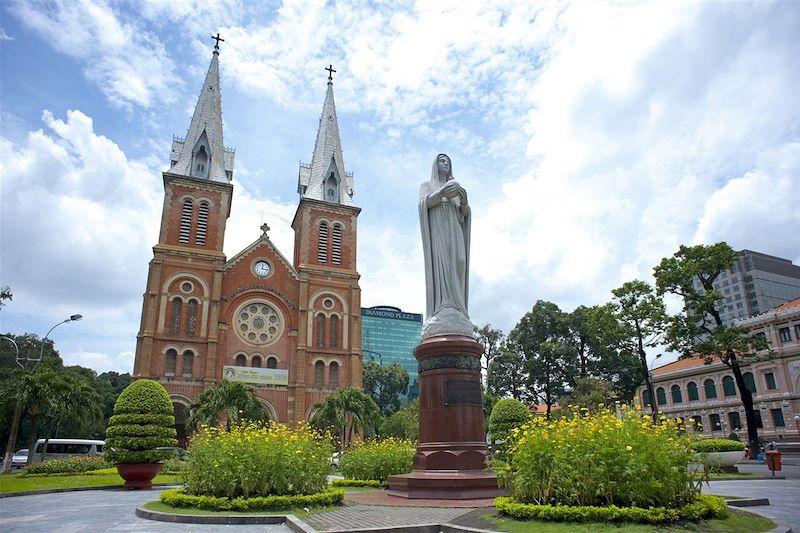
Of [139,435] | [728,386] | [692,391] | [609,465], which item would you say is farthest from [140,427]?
[692,391]

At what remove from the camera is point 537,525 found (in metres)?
6.11

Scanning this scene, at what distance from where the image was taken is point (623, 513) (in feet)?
19.4

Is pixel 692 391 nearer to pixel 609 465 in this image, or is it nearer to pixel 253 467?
pixel 609 465

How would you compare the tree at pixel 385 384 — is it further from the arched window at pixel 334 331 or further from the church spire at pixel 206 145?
the church spire at pixel 206 145

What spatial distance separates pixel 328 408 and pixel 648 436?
27807 mm

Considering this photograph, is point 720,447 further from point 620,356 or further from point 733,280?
point 733,280

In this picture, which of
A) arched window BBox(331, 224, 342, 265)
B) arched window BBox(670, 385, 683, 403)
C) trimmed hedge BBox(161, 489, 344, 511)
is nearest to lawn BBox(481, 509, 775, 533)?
trimmed hedge BBox(161, 489, 344, 511)

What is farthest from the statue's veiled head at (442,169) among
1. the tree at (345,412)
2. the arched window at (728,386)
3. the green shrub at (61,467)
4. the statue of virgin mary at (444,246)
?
the arched window at (728,386)

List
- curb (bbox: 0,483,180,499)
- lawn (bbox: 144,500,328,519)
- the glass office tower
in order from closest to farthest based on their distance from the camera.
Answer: lawn (bbox: 144,500,328,519), curb (bbox: 0,483,180,499), the glass office tower

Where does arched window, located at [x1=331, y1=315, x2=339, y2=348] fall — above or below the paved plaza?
above

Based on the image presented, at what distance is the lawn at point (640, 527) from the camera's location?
5.59 m

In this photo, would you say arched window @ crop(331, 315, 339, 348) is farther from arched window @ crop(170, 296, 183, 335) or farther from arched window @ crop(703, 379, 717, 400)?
arched window @ crop(703, 379, 717, 400)

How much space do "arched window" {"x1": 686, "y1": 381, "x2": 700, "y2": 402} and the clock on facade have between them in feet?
110

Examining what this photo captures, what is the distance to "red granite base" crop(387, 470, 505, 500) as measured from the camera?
925 cm
